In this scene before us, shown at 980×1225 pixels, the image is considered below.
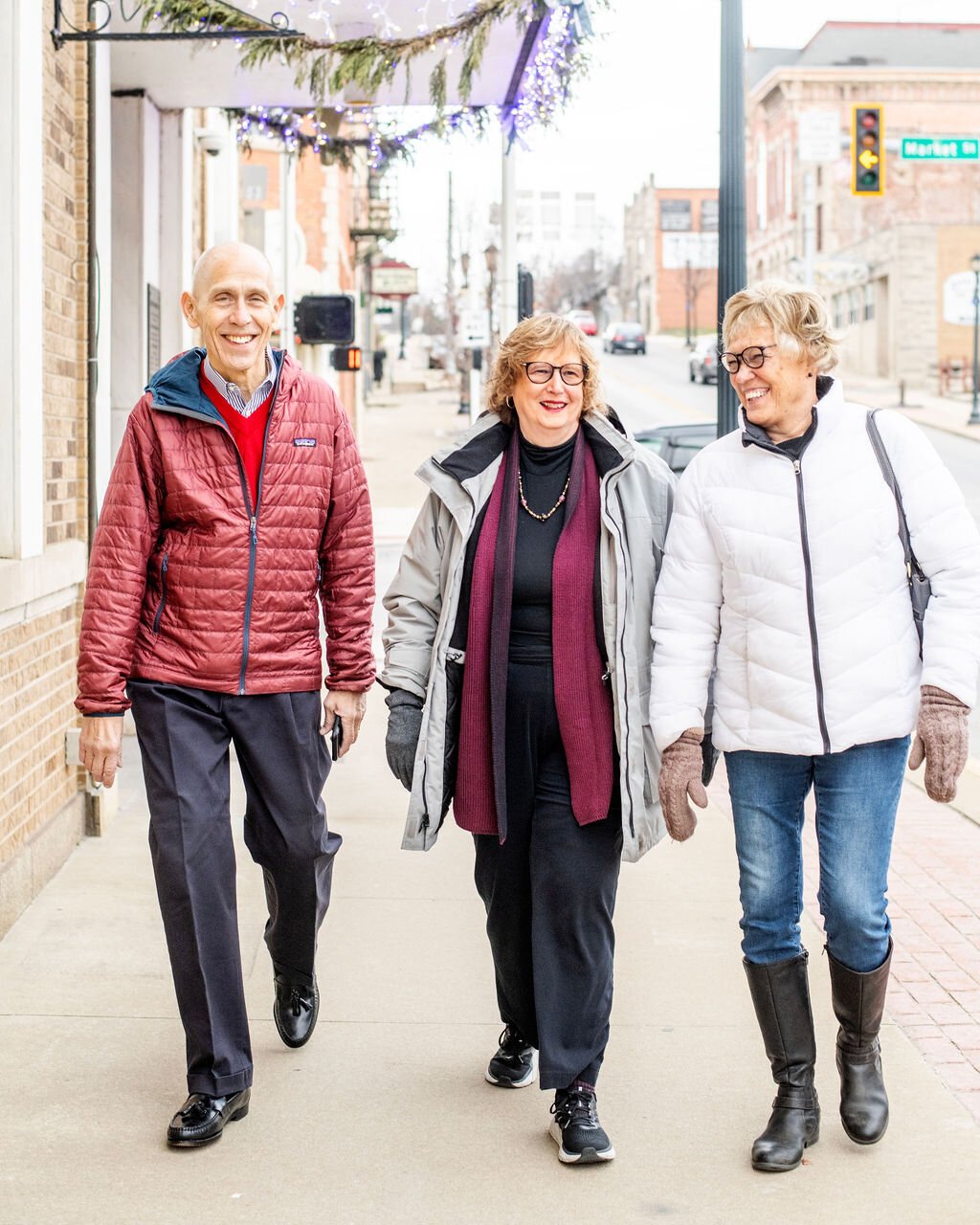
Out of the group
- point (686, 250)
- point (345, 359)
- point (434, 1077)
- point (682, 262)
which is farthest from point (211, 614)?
point (682, 262)

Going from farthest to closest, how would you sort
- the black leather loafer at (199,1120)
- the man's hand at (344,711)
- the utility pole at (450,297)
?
the utility pole at (450,297) < the man's hand at (344,711) < the black leather loafer at (199,1120)

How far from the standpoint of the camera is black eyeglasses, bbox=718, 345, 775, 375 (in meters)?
3.72

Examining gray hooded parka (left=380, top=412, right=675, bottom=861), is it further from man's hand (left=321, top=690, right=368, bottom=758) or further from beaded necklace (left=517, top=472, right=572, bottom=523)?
man's hand (left=321, top=690, right=368, bottom=758)

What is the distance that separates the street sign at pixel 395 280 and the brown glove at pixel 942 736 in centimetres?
3887

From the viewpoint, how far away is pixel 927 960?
5.35m

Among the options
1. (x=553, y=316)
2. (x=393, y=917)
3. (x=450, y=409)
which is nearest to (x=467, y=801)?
(x=553, y=316)

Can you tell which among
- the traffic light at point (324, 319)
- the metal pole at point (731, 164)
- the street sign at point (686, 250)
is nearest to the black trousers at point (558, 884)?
the metal pole at point (731, 164)

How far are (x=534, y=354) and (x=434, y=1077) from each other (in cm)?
186

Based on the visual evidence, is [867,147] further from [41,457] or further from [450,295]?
[450,295]

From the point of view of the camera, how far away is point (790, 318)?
12.2ft

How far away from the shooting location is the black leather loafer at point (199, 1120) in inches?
150

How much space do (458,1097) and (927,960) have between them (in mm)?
1905

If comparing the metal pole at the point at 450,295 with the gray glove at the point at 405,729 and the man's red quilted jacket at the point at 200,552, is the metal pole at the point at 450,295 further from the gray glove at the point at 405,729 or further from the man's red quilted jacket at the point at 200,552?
the gray glove at the point at 405,729

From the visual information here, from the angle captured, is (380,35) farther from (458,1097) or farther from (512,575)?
(458,1097)
